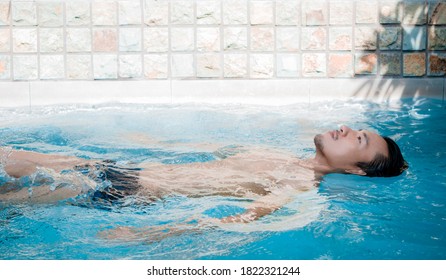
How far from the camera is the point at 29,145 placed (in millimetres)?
3945

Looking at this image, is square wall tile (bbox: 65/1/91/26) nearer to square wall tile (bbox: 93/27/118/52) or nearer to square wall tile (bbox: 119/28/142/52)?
square wall tile (bbox: 93/27/118/52)

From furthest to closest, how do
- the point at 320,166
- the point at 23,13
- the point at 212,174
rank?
the point at 23,13, the point at 320,166, the point at 212,174

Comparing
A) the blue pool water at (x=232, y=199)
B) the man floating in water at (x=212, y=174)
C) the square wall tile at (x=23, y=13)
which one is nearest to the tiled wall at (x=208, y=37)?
the square wall tile at (x=23, y=13)

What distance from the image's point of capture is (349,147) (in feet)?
10.1

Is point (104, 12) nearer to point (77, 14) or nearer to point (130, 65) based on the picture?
point (77, 14)

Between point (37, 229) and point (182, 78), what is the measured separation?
10.1 ft

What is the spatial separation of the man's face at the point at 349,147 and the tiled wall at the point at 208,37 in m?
2.37

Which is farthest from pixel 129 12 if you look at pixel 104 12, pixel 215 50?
pixel 215 50

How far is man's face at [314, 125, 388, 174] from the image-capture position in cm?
309

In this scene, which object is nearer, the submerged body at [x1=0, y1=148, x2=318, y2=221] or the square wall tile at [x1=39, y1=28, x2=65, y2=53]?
the submerged body at [x1=0, y1=148, x2=318, y2=221]

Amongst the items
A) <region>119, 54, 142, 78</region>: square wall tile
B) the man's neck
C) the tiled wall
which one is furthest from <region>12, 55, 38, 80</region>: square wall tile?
the man's neck

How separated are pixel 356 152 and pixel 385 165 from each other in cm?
17

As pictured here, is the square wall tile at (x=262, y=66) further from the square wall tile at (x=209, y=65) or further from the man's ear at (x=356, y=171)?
the man's ear at (x=356, y=171)

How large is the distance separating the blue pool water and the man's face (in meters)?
0.14
